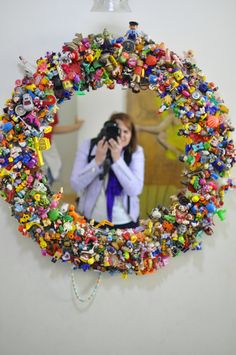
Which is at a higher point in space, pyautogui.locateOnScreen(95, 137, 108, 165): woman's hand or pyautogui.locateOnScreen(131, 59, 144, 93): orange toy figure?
pyautogui.locateOnScreen(131, 59, 144, 93): orange toy figure

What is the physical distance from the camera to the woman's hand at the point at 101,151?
1.54 meters

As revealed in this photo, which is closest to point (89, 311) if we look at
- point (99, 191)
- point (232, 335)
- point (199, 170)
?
point (99, 191)

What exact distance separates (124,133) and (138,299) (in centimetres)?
59

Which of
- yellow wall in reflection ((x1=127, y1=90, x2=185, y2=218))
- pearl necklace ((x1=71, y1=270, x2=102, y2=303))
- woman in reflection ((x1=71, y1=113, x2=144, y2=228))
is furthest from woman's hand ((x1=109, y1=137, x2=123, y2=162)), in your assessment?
pearl necklace ((x1=71, y1=270, x2=102, y2=303))

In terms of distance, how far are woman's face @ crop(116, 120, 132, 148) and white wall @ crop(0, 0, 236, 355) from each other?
367 millimetres

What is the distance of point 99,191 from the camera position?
5.10 ft

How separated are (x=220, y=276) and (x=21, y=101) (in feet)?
2.90

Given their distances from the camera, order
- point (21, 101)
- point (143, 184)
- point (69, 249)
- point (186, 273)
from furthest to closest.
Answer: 1. point (143, 184)
2. point (186, 273)
3. point (69, 249)
4. point (21, 101)

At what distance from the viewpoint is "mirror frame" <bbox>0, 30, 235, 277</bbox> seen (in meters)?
1.26

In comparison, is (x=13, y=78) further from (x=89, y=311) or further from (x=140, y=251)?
(x=89, y=311)

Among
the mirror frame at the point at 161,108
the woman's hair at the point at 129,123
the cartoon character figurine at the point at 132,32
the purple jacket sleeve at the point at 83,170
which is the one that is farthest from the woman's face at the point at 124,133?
the cartoon character figurine at the point at 132,32

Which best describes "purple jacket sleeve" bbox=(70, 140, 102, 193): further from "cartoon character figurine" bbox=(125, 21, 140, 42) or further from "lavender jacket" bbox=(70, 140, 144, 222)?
"cartoon character figurine" bbox=(125, 21, 140, 42)

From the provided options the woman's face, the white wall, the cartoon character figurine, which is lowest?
the white wall

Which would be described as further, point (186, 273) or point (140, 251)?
point (186, 273)
